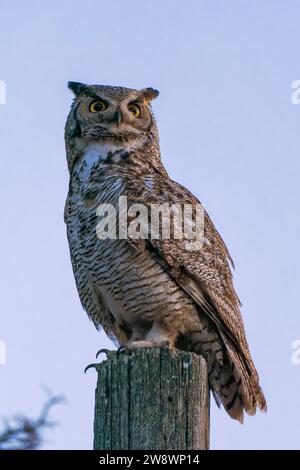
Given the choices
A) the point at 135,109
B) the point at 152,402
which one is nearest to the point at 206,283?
the point at 135,109

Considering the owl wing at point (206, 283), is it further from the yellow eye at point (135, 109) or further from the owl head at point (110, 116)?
the yellow eye at point (135, 109)

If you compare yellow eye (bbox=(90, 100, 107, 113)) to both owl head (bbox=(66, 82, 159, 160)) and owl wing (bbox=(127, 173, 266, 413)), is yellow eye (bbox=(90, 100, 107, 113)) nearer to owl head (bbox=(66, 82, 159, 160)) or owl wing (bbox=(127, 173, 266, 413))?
owl head (bbox=(66, 82, 159, 160))

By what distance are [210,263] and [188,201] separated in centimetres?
36

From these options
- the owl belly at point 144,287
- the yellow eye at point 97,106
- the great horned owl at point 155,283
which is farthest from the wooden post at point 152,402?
the yellow eye at point 97,106

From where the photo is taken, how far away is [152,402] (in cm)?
288

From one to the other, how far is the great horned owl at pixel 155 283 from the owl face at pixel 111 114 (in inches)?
6.6

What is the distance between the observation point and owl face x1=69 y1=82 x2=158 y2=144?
496cm

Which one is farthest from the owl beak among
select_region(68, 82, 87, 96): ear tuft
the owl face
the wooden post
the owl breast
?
the wooden post

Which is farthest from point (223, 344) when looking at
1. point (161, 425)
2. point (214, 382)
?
point (161, 425)

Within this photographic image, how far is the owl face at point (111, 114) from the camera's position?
496cm
